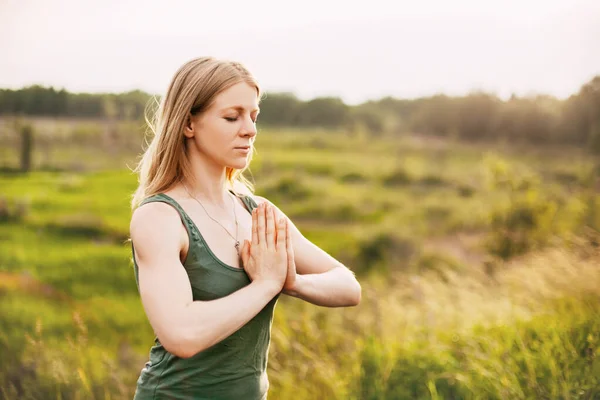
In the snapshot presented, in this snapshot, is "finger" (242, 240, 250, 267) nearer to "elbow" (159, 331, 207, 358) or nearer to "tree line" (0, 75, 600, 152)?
"elbow" (159, 331, 207, 358)

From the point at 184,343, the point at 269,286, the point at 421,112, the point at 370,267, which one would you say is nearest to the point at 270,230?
the point at 269,286

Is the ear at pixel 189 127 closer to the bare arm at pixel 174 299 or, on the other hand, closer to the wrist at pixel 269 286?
the bare arm at pixel 174 299

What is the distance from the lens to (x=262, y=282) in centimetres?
179

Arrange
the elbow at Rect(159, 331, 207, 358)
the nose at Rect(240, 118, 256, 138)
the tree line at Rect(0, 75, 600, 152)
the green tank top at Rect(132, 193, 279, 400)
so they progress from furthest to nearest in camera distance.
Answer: the tree line at Rect(0, 75, 600, 152), the nose at Rect(240, 118, 256, 138), the green tank top at Rect(132, 193, 279, 400), the elbow at Rect(159, 331, 207, 358)

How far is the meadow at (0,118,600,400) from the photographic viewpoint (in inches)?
176

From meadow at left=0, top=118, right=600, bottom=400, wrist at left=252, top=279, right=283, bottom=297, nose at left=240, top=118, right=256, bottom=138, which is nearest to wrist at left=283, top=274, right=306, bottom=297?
wrist at left=252, top=279, right=283, bottom=297

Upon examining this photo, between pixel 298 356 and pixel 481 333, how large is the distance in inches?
69.7

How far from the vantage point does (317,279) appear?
2.06 m

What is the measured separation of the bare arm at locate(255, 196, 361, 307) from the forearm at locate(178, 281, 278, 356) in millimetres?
226

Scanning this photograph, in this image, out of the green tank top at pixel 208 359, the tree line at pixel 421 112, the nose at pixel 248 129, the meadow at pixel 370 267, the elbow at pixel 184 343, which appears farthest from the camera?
the tree line at pixel 421 112

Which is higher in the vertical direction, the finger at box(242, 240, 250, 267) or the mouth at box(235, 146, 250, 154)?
the mouth at box(235, 146, 250, 154)

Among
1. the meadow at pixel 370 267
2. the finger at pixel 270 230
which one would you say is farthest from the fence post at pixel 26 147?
the finger at pixel 270 230

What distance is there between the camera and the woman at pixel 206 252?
1666 mm

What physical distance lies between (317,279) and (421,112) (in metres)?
48.2
